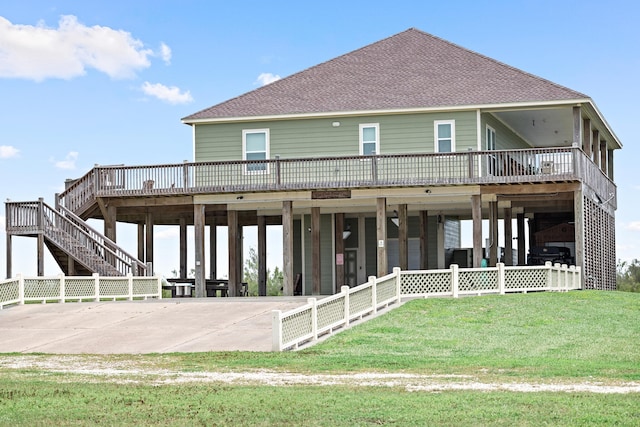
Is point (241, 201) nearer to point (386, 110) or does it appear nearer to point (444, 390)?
point (386, 110)

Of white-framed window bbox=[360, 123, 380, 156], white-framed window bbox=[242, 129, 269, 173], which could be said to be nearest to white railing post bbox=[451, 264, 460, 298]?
white-framed window bbox=[360, 123, 380, 156]

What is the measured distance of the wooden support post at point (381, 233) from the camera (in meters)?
33.9

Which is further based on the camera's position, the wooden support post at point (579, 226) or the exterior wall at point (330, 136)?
the exterior wall at point (330, 136)

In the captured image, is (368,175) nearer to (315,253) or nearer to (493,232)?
(315,253)

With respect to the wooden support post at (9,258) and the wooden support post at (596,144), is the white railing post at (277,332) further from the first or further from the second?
the wooden support post at (596,144)

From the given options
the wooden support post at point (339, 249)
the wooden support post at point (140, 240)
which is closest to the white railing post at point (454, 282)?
the wooden support post at point (339, 249)

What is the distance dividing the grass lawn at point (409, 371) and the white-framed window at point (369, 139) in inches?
366

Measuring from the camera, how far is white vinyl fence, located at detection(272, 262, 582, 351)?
2172 centimetres

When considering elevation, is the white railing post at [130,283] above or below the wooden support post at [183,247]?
below

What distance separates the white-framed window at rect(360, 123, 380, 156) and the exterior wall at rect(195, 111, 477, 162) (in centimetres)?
14

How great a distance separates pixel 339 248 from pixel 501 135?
7.18 m

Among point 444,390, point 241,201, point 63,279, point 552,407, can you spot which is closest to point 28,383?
point 444,390

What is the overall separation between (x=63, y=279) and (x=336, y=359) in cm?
1387

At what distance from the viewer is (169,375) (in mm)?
16766
